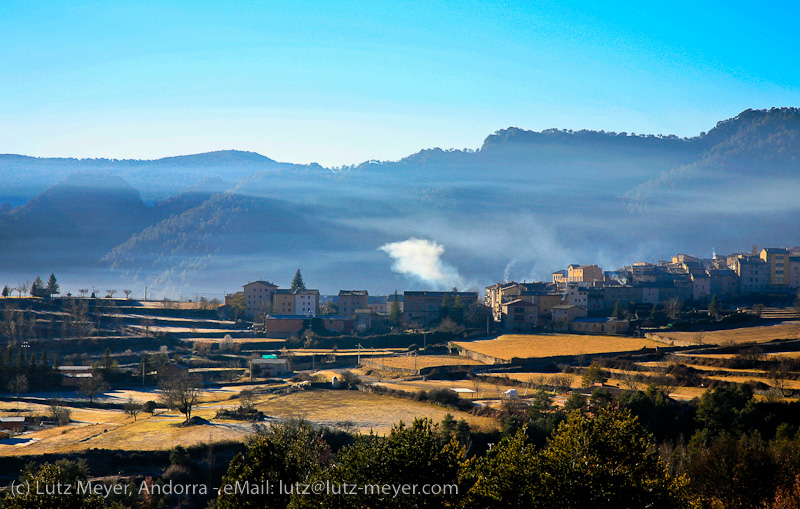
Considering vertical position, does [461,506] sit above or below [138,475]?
above

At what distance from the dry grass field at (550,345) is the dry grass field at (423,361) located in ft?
6.45

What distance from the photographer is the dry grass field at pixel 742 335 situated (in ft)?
168

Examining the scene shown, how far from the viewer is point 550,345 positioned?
56219 millimetres

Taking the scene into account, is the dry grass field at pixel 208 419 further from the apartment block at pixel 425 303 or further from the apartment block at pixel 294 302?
the apartment block at pixel 294 302

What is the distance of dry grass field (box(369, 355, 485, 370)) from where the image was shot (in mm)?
50969

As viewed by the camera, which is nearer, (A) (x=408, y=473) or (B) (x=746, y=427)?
(A) (x=408, y=473)

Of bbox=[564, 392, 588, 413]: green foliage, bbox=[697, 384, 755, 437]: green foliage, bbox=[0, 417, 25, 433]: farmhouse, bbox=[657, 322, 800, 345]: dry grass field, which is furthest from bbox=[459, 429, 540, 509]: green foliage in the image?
bbox=[657, 322, 800, 345]: dry grass field

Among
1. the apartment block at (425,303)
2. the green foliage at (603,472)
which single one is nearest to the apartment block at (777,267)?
the apartment block at (425,303)

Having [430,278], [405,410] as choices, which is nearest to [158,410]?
[405,410]

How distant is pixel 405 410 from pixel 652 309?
130ft

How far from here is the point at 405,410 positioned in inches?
1405

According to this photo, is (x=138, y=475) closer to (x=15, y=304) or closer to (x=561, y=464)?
(x=561, y=464)

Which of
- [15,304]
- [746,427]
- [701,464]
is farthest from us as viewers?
[15,304]

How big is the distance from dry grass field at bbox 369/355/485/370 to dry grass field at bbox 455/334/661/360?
1.97 meters
